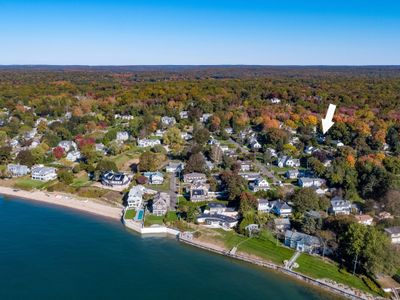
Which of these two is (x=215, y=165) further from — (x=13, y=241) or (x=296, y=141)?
(x=13, y=241)

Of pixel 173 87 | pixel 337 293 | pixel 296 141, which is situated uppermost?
pixel 173 87

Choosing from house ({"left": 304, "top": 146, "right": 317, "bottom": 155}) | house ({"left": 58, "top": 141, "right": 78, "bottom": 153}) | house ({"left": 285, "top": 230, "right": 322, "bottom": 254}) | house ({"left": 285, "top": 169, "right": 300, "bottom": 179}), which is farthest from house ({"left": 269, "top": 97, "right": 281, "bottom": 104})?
house ({"left": 285, "top": 230, "right": 322, "bottom": 254})

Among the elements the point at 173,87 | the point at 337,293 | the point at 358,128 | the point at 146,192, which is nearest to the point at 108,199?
the point at 146,192

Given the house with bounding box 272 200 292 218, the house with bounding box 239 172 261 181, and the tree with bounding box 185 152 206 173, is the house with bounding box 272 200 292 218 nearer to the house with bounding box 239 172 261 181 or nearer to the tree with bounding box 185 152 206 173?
the house with bounding box 239 172 261 181

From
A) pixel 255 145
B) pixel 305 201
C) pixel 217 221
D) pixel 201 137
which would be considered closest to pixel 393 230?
pixel 305 201

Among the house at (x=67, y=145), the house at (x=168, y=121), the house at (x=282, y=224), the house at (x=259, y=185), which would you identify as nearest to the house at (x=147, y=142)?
the house at (x=67, y=145)

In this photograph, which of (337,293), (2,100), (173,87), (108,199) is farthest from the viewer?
(173,87)
